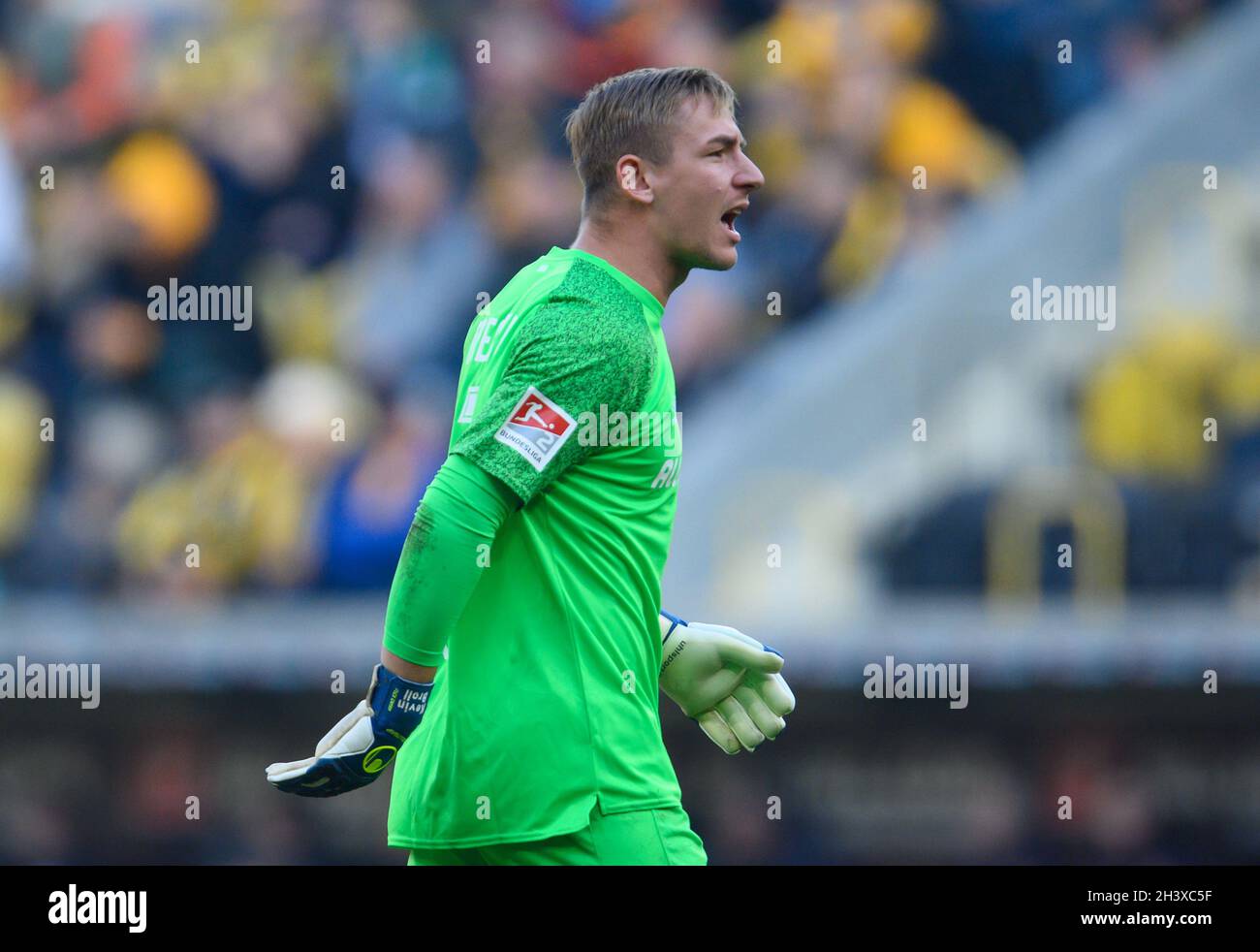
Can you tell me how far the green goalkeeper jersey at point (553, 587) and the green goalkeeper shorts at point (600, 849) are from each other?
0.03 meters

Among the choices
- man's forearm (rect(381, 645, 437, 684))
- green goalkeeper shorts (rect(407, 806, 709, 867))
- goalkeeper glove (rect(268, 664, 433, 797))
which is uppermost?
man's forearm (rect(381, 645, 437, 684))

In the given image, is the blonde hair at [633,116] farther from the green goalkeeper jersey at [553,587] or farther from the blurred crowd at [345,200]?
the blurred crowd at [345,200]

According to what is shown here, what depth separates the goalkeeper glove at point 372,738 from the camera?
337cm

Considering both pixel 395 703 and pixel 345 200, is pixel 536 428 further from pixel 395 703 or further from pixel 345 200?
pixel 345 200

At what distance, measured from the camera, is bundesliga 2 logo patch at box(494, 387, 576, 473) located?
3.40 metres

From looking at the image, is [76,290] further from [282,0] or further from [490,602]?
[490,602]

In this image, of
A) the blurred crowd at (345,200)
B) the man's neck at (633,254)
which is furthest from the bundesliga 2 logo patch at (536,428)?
the blurred crowd at (345,200)

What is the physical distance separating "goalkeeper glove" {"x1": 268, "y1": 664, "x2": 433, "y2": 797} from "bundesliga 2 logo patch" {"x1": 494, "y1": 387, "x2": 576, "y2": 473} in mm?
416

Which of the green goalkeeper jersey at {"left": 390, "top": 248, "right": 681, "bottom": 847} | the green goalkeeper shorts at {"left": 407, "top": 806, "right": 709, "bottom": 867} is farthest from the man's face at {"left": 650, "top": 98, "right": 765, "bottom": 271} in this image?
the green goalkeeper shorts at {"left": 407, "top": 806, "right": 709, "bottom": 867}

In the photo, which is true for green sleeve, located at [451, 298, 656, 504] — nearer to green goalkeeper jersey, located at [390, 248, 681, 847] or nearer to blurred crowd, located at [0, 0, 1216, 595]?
green goalkeeper jersey, located at [390, 248, 681, 847]

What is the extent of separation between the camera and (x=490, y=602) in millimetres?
3533
